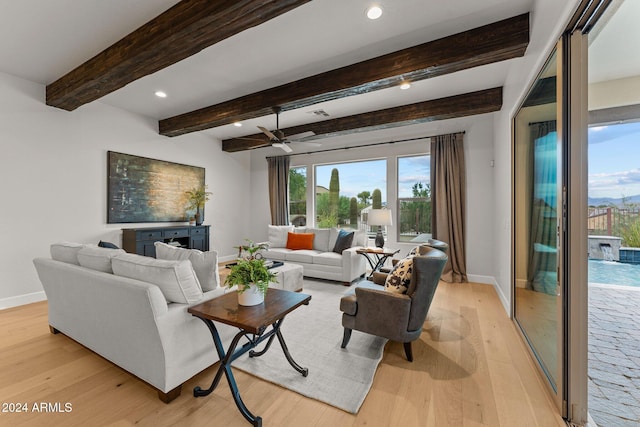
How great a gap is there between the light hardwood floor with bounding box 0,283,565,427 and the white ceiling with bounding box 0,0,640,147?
2703 mm

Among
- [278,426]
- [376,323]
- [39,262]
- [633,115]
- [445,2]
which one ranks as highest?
[445,2]

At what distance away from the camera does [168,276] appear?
1.77 metres

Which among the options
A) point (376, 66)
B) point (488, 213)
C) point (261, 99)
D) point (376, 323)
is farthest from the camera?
point (488, 213)

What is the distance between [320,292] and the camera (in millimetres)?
3996

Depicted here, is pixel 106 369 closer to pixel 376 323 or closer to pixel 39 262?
pixel 39 262

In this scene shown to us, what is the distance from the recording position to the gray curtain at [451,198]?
466 centimetres

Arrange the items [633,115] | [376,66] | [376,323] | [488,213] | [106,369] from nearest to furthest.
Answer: [106,369] → [376,323] → [633,115] → [376,66] → [488,213]

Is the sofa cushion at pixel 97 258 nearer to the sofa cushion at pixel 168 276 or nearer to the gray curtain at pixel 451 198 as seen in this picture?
the sofa cushion at pixel 168 276

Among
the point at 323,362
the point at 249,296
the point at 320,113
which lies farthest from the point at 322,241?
the point at 249,296

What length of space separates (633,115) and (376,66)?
7.94 feet

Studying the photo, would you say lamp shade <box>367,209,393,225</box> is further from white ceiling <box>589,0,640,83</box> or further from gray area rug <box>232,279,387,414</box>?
white ceiling <box>589,0,640,83</box>

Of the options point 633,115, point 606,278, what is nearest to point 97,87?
point 633,115

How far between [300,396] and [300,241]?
139 inches

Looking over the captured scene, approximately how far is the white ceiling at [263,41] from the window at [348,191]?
197 centimetres
